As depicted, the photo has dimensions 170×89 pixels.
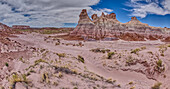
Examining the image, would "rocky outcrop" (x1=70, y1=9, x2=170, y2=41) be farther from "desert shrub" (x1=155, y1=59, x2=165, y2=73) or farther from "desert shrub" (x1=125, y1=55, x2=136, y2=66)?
"desert shrub" (x1=155, y1=59, x2=165, y2=73)

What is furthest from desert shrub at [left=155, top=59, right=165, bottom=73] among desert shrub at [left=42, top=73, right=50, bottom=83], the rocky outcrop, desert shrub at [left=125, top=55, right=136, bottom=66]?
the rocky outcrop

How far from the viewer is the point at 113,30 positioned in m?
42.1

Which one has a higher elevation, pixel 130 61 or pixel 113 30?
pixel 113 30

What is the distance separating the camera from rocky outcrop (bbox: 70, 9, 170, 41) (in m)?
41.2

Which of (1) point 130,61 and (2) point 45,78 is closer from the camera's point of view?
(2) point 45,78

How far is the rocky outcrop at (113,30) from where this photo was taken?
4122cm

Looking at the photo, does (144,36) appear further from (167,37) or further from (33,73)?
(33,73)

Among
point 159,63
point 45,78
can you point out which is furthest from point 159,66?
point 45,78

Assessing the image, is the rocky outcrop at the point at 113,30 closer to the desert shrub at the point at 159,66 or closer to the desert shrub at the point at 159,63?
the desert shrub at the point at 159,63

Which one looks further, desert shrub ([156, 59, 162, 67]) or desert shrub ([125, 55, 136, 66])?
desert shrub ([125, 55, 136, 66])

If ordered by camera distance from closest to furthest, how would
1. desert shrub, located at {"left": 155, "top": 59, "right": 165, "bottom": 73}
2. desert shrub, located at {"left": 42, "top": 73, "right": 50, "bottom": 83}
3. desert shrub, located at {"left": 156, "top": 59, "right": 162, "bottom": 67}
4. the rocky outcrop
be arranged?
desert shrub, located at {"left": 42, "top": 73, "right": 50, "bottom": 83}
desert shrub, located at {"left": 155, "top": 59, "right": 165, "bottom": 73}
desert shrub, located at {"left": 156, "top": 59, "right": 162, "bottom": 67}
the rocky outcrop

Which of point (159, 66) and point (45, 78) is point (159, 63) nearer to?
point (159, 66)

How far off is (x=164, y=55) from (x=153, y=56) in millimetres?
1298

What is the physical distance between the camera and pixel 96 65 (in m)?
13.6
